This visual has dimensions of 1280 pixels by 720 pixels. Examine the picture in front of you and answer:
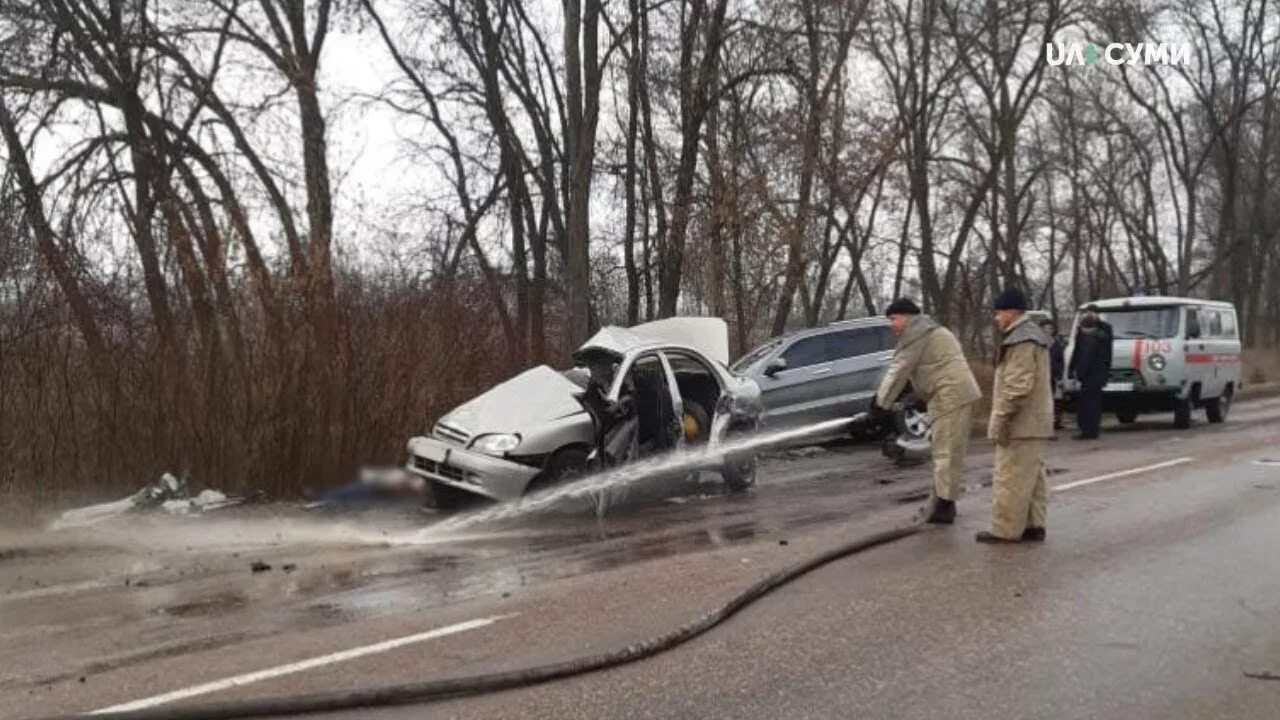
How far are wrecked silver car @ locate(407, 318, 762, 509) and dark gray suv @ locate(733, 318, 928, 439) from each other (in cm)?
365

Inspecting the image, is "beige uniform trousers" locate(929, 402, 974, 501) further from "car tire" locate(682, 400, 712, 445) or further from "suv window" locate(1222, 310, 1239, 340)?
"suv window" locate(1222, 310, 1239, 340)

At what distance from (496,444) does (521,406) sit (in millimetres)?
630

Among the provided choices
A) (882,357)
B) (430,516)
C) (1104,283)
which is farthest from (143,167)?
(1104,283)

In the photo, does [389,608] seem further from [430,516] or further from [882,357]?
[882,357]

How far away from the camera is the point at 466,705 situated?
191 inches

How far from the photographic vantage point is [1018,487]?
324 inches

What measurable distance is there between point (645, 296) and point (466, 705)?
20626 millimetres

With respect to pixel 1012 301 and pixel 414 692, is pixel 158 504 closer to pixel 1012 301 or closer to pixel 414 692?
pixel 414 692

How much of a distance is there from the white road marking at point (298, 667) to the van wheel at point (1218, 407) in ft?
54.3

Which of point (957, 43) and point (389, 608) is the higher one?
point (957, 43)

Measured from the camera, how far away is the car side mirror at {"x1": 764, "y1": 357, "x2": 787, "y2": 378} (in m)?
16.4

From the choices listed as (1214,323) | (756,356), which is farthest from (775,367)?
(1214,323)

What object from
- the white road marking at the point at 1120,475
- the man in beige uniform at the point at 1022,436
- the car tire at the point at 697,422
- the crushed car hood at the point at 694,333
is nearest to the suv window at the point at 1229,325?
the white road marking at the point at 1120,475

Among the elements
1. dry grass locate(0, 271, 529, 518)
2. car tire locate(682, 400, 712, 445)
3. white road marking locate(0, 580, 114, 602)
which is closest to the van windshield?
car tire locate(682, 400, 712, 445)
